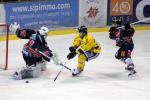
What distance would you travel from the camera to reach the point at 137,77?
8.27 meters

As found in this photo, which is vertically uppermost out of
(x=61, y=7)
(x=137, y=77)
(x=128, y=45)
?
(x=61, y=7)

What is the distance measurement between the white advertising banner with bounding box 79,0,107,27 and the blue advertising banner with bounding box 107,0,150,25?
16 cm

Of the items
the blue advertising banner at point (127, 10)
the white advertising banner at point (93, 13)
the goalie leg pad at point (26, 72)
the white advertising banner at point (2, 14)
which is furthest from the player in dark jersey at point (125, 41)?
the blue advertising banner at point (127, 10)

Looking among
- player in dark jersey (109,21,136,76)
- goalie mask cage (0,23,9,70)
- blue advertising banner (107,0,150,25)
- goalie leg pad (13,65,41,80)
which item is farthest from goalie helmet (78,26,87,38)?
blue advertising banner (107,0,150,25)

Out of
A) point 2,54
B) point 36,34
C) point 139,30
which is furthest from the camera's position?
point 139,30

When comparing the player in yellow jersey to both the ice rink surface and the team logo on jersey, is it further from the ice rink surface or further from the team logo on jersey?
the team logo on jersey

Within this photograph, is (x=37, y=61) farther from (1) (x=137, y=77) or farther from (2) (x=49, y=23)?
(2) (x=49, y=23)

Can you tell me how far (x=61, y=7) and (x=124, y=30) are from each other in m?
4.10

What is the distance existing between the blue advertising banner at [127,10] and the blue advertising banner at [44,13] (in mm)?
963

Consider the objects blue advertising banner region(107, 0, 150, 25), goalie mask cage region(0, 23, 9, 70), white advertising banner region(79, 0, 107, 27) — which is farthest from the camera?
blue advertising banner region(107, 0, 150, 25)

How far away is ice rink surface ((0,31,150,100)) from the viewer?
7.12m

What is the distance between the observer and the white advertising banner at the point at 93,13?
12.3m

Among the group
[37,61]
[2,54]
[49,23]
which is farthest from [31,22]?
[37,61]

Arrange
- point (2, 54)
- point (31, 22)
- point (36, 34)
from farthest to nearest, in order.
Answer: point (31, 22) → point (2, 54) → point (36, 34)
